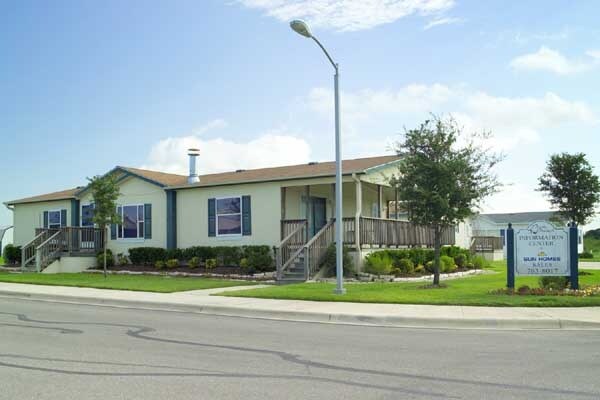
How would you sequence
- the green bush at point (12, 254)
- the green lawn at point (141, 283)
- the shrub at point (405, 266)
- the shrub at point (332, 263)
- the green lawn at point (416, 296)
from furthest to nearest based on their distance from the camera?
1. the green bush at point (12, 254)
2. the shrub at point (405, 266)
3. the shrub at point (332, 263)
4. the green lawn at point (141, 283)
5. the green lawn at point (416, 296)

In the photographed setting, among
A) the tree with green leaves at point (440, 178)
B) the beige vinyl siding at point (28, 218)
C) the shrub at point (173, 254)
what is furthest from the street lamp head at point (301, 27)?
the beige vinyl siding at point (28, 218)

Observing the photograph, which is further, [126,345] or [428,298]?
[428,298]

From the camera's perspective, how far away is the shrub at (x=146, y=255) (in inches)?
1059

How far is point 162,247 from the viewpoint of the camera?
90.6 ft

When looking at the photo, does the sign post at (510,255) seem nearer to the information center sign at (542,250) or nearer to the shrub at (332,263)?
the information center sign at (542,250)

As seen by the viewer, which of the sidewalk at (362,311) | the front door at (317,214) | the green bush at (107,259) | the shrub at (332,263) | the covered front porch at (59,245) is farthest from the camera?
the green bush at (107,259)

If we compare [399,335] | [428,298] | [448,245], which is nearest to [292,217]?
[448,245]

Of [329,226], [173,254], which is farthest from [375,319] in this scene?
[173,254]

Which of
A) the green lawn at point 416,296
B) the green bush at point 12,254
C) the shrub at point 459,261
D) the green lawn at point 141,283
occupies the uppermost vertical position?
the green bush at point 12,254

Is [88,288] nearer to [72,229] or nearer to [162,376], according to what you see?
[72,229]

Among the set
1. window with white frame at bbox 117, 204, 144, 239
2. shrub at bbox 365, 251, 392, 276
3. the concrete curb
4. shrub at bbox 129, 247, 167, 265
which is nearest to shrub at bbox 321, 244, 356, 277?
shrub at bbox 365, 251, 392, 276

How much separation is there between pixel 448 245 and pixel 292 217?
8223 mm

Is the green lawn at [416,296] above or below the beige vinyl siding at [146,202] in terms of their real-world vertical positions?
below

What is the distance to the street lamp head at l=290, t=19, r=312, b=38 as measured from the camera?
14.8 metres
